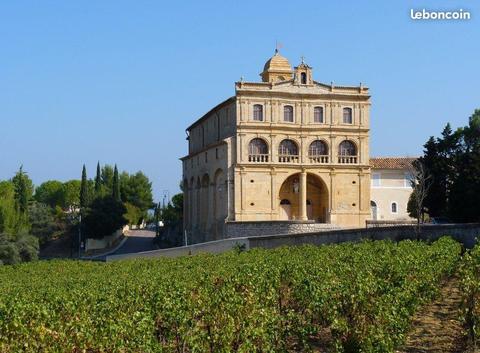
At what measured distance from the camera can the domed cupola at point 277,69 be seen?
203ft

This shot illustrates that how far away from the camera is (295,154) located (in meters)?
53.5

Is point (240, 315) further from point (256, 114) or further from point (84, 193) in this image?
point (84, 193)

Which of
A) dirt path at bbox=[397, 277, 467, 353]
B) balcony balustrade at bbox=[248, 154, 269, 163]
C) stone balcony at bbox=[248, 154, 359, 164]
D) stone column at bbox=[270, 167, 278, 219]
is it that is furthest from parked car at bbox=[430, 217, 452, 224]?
dirt path at bbox=[397, 277, 467, 353]

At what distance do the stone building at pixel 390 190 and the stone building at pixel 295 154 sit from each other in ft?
31.3

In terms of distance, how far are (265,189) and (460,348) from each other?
39.7m

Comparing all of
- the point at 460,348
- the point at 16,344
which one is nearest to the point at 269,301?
the point at 460,348

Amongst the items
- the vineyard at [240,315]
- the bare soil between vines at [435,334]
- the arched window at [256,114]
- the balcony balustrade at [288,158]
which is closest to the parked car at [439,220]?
the balcony balustrade at [288,158]

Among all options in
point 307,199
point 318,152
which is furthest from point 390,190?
point 318,152

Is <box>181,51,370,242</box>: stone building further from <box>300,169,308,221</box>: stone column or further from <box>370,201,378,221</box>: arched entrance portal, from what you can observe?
<box>370,201,378,221</box>: arched entrance portal

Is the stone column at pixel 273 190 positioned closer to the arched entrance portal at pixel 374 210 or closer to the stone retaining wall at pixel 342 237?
the stone retaining wall at pixel 342 237

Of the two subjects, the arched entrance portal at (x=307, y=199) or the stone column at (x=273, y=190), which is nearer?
the stone column at (x=273, y=190)

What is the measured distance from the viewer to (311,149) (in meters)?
53.5

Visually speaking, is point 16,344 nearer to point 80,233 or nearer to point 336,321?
point 336,321

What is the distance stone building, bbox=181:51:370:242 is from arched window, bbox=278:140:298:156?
0.27 feet
